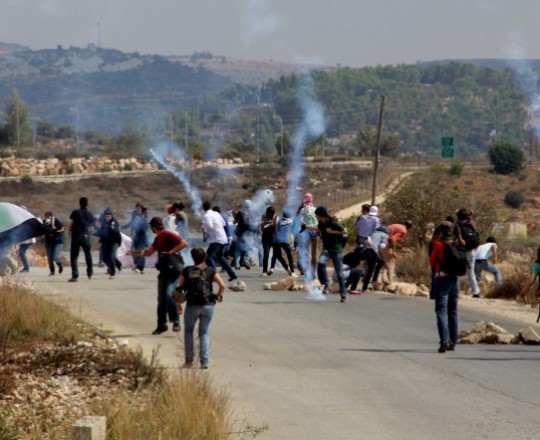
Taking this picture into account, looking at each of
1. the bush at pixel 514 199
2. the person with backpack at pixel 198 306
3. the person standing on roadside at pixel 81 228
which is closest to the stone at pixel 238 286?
the person standing on roadside at pixel 81 228

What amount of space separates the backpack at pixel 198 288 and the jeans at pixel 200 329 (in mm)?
67

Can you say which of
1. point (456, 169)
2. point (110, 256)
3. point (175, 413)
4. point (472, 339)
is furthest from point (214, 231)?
point (456, 169)

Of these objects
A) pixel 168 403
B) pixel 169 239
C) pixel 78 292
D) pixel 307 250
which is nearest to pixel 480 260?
pixel 307 250

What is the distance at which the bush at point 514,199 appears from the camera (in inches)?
3666

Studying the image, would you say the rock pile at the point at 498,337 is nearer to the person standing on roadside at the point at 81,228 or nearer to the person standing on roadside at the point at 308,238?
the person standing on roadside at the point at 308,238

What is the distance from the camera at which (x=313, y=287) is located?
25328mm

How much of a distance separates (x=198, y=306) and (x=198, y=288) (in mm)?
198

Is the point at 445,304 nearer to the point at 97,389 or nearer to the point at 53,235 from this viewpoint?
the point at 97,389

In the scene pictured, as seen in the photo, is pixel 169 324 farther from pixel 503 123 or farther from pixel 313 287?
pixel 503 123

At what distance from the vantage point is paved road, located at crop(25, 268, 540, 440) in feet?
41.4

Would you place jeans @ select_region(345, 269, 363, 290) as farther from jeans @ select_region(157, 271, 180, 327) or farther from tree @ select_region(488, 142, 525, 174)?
tree @ select_region(488, 142, 525, 174)

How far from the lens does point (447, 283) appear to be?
1722cm

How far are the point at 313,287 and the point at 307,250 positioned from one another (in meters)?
2.85

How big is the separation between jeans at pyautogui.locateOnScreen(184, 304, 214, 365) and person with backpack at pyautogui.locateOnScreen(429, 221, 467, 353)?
316 cm
